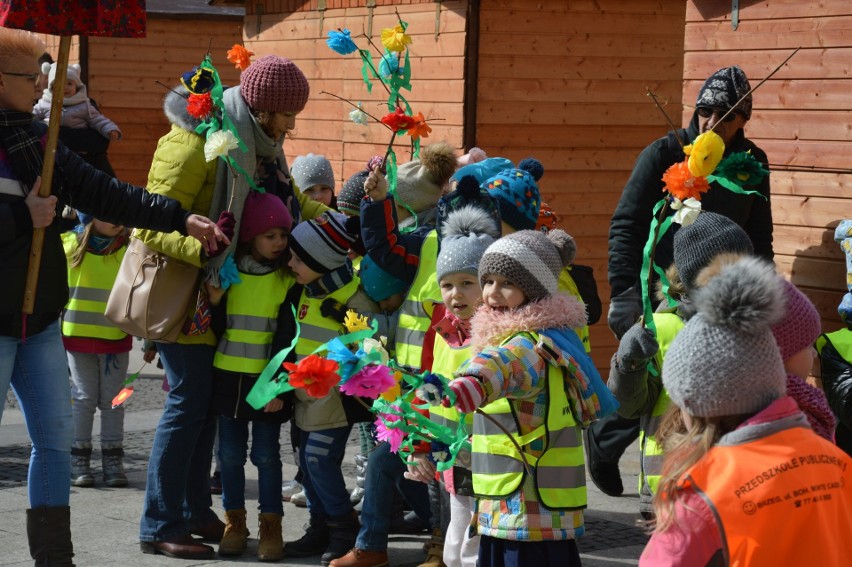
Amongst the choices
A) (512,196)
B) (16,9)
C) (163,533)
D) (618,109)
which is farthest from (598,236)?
(16,9)

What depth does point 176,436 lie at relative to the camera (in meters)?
5.86

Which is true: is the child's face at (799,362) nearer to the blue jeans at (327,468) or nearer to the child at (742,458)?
the child at (742,458)

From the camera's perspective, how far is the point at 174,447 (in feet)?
19.2

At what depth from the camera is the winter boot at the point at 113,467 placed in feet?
23.6

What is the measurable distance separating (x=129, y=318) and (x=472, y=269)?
1792 mm

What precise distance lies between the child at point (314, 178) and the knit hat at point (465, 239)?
2.09m

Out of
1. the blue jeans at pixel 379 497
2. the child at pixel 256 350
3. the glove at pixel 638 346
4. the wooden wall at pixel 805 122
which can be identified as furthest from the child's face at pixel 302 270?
the wooden wall at pixel 805 122

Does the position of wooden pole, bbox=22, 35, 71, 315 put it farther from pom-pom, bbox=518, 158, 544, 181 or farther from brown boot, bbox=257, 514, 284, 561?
pom-pom, bbox=518, 158, 544, 181

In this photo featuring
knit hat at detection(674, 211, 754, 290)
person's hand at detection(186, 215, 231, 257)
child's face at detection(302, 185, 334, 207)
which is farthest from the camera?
child's face at detection(302, 185, 334, 207)

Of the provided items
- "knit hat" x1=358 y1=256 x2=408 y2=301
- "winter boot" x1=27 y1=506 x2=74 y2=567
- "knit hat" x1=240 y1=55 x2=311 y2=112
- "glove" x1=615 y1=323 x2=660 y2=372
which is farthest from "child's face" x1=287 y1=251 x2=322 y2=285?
"glove" x1=615 y1=323 x2=660 y2=372

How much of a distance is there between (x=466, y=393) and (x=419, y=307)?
6.44ft

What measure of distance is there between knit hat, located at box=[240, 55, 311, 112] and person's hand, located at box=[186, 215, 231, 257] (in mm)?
733

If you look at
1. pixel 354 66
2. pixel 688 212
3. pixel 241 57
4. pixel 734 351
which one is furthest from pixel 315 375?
pixel 354 66

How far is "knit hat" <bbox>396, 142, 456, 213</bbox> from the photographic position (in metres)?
6.18
